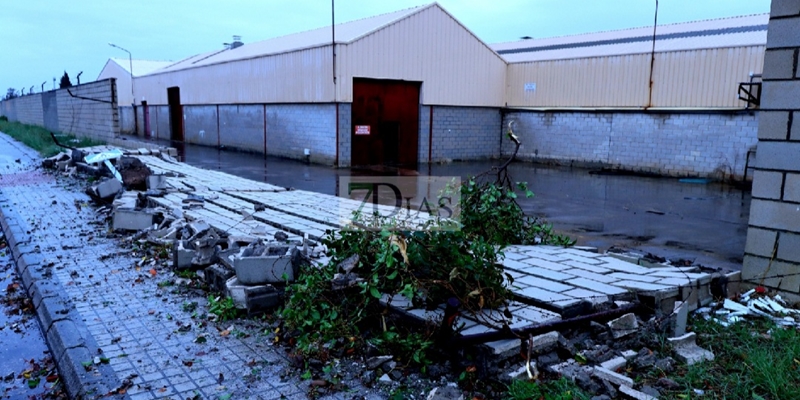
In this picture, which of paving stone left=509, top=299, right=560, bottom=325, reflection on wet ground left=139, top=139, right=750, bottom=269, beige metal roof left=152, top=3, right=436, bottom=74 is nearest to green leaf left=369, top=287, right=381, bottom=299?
paving stone left=509, top=299, right=560, bottom=325

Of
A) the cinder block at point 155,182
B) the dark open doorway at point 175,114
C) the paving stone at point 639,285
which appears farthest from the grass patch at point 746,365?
the dark open doorway at point 175,114

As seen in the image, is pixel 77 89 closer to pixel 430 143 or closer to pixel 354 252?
pixel 430 143

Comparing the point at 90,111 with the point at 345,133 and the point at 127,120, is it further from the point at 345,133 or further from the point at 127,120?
the point at 127,120

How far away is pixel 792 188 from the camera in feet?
16.4

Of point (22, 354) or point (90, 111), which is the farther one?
point (90, 111)

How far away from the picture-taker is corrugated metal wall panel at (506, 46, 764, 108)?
17.0m

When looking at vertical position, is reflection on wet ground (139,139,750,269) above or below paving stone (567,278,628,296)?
below

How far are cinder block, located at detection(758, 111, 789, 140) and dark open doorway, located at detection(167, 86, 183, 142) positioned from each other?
33200 mm

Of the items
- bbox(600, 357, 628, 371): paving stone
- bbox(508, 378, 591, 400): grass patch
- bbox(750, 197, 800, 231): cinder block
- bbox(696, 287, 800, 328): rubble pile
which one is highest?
bbox(750, 197, 800, 231): cinder block

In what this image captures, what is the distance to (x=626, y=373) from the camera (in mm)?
3727

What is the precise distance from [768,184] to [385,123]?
16866 millimetres

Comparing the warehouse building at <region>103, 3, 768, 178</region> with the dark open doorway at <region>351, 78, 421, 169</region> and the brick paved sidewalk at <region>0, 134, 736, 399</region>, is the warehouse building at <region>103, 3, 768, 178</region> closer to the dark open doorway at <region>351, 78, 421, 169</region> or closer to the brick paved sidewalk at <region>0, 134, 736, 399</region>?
the dark open doorway at <region>351, 78, 421, 169</region>

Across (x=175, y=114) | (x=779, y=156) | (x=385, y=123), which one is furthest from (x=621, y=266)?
(x=175, y=114)

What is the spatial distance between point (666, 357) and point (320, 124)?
1802 cm
